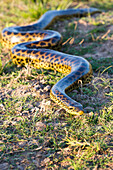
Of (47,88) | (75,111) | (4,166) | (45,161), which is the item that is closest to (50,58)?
(47,88)

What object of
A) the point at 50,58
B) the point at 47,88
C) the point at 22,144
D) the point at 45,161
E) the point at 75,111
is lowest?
the point at 45,161

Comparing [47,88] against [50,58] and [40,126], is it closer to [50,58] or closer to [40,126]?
[40,126]

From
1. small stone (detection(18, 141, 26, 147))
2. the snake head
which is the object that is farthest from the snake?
small stone (detection(18, 141, 26, 147))

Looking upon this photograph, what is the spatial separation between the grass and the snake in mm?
200

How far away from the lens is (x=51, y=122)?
13.6 ft

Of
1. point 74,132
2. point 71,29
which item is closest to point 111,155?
point 74,132

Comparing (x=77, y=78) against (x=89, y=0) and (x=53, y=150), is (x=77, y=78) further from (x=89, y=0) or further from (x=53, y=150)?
(x=89, y=0)

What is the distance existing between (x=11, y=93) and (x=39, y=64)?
1.52 m

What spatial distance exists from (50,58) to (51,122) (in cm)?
246

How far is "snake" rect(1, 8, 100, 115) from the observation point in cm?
456

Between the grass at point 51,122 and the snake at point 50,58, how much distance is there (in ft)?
0.66

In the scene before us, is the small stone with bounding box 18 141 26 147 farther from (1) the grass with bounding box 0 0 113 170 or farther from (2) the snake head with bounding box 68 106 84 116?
(2) the snake head with bounding box 68 106 84 116

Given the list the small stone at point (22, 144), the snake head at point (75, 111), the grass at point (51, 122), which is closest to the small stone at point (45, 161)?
the grass at point (51, 122)

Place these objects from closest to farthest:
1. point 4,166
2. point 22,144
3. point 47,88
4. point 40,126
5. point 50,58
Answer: point 4,166
point 22,144
point 40,126
point 47,88
point 50,58
